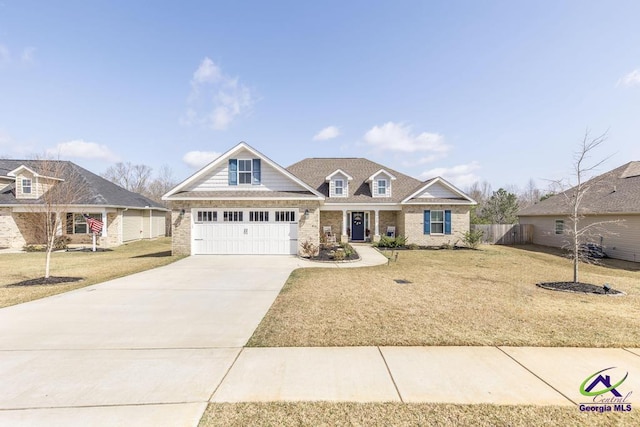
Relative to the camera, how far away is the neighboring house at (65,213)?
19.0 meters

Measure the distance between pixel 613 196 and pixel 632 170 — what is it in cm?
494

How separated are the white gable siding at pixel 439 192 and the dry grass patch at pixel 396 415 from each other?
17.4m

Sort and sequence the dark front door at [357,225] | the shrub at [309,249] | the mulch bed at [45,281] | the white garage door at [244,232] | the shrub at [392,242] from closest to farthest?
1. the mulch bed at [45,281]
2. the shrub at [309,249]
3. the white garage door at [244,232]
4. the shrub at [392,242]
5. the dark front door at [357,225]

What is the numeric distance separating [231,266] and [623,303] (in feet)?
39.8

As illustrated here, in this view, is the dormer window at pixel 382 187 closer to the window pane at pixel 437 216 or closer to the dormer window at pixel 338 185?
the dormer window at pixel 338 185

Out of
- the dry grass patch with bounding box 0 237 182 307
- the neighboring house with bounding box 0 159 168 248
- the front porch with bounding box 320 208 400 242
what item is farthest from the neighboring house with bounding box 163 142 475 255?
the neighboring house with bounding box 0 159 168 248

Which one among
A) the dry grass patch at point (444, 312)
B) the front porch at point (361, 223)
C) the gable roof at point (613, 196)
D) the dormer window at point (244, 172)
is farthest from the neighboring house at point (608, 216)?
the dormer window at point (244, 172)

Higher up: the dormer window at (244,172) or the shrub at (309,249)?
the dormer window at (244,172)

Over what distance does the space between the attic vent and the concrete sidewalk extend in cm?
2204

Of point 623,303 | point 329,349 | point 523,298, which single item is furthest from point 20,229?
point 623,303

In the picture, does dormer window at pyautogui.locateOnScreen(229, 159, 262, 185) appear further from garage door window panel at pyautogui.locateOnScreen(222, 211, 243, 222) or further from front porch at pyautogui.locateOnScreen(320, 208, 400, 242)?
front porch at pyautogui.locateOnScreen(320, 208, 400, 242)

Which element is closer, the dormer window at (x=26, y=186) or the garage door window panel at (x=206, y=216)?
the garage door window panel at (x=206, y=216)

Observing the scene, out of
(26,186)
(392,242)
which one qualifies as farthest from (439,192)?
(26,186)

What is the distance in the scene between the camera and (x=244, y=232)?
14750 millimetres
